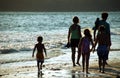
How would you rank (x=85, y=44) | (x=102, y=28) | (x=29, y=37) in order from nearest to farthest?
(x=102, y=28)
(x=85, y=44)
(x=29, y=37)

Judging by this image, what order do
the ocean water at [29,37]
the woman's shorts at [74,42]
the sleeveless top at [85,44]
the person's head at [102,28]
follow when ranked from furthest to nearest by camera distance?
the ocean water at [29,37], the woman's shorts at [74,42], the sleeveless top at [85,44], the person's head at [102,28]

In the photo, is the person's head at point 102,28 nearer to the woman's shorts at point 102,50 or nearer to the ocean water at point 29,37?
the woman's shorts at point 102,50

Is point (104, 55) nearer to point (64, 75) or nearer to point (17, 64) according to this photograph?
point (64, 75)

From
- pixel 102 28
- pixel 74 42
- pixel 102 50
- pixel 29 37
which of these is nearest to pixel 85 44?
pixel 102 50

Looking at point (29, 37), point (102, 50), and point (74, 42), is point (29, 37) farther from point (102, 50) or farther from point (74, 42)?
point (102, 50)

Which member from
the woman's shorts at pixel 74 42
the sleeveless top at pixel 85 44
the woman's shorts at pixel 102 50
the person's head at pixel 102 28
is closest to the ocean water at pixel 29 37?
the woman's shorts at pixel 74 42

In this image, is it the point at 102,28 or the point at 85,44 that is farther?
the point at 85,44

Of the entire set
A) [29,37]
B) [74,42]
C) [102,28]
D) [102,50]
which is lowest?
[29,37]

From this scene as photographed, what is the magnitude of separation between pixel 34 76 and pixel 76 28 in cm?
256

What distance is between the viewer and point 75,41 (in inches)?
534

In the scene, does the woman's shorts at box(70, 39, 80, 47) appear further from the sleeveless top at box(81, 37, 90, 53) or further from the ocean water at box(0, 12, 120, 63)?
the ocean water at box(0, 12, 120, 63)

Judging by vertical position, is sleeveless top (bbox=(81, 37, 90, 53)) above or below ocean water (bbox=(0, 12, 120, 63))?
above

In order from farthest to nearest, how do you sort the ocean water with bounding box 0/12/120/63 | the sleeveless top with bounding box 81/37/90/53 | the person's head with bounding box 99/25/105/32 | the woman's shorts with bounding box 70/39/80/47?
the ocean water with bounding box 0/12/120/63, the woman's shorts with bounding box 70/39/80/47, the sleeveless top with bounding box 81/37/90/53, the person's head with bounding box 99/25/105/32

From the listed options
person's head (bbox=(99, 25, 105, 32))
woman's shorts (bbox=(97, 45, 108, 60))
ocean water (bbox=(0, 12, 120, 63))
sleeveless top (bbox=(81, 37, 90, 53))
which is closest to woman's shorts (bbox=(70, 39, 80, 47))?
sleeveless top (bbox=(81, 37, 90, 53))
